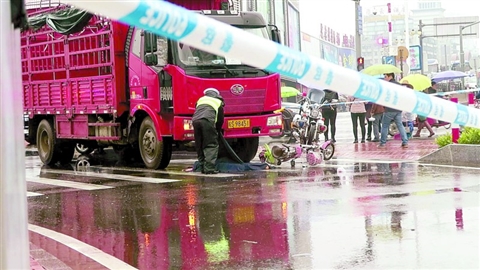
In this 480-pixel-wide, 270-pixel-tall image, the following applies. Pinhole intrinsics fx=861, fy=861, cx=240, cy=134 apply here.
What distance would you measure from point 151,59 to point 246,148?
9.59 ft

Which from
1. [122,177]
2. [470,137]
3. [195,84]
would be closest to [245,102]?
[195,84]

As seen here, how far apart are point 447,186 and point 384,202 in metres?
1.65

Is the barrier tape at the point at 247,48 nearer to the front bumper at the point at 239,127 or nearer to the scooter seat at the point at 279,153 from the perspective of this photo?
the front bumper at the point at 239,127

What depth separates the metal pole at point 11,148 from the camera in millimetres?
2973

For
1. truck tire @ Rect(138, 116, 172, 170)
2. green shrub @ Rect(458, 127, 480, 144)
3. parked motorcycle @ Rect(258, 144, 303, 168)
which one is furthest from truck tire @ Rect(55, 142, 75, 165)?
green shrub @ Rect(458, 127, 480, 144)

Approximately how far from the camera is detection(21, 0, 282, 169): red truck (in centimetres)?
1487

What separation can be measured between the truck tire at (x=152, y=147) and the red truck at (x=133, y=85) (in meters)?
0.02

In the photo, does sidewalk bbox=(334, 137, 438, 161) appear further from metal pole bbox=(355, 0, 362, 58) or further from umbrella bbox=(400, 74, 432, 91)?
metal pole bbox=(355, 0, 362, 58)

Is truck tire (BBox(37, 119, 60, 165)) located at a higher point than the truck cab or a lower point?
lower

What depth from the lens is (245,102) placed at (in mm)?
15219

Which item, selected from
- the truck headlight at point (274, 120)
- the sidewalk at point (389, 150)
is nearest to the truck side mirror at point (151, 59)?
the truck headlight at point (274, 120)

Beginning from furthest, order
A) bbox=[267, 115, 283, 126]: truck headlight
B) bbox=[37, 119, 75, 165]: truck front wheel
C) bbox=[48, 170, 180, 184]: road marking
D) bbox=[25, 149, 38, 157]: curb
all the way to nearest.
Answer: bbox=[25, 149, 38, 157]: curb, bbox=[37, 119, 75, 165]: truck front wheel, bbox=[267, 115, 283, 126]: truck headlight, bbox=[48, 170, 180, 184]: road marking

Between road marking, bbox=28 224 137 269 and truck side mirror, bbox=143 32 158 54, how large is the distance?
19.8 ft

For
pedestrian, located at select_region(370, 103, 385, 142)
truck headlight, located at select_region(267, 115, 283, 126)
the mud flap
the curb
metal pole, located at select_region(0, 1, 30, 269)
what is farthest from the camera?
the curb
